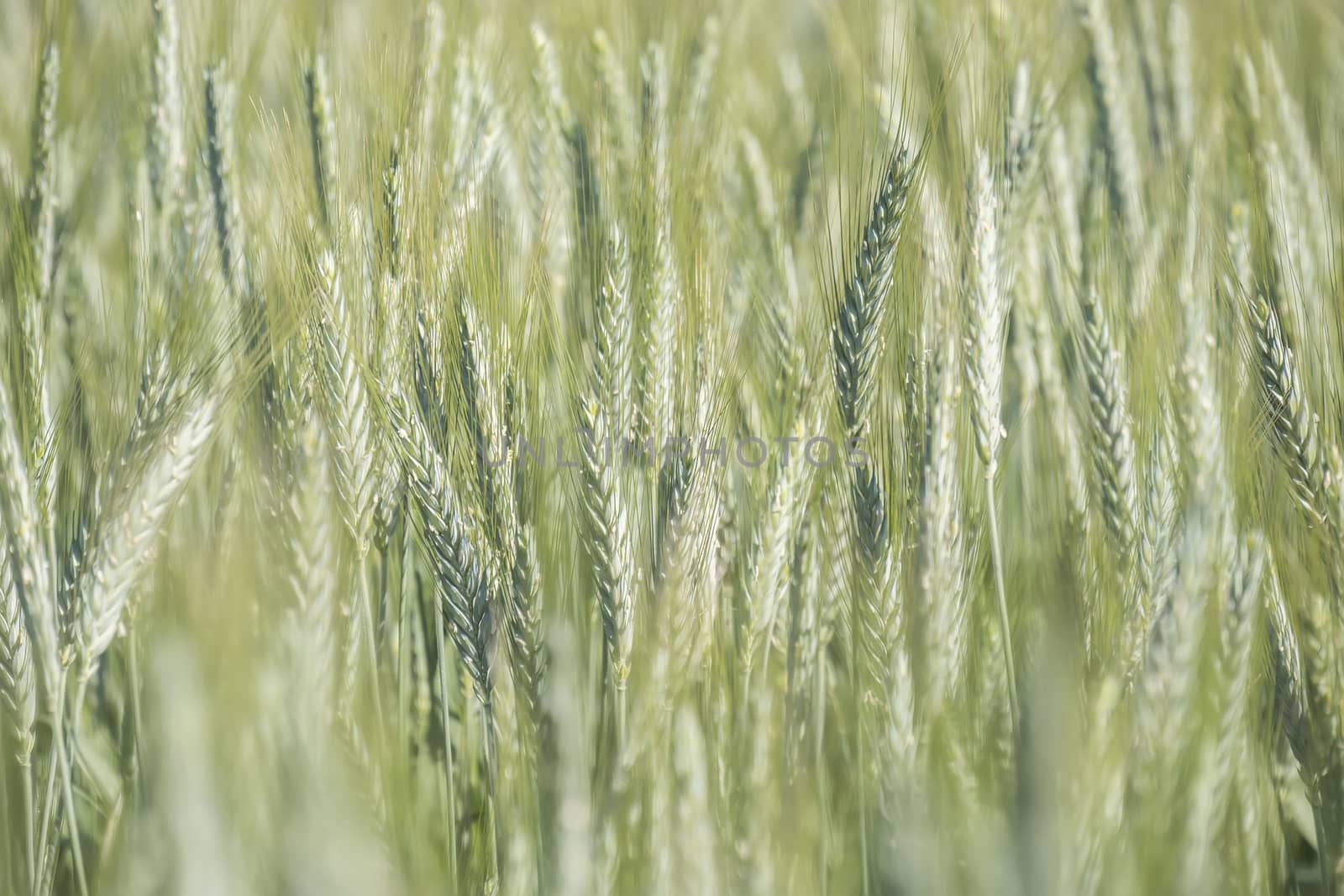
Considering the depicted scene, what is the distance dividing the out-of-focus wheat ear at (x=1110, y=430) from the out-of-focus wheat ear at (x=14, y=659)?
3.33 ft

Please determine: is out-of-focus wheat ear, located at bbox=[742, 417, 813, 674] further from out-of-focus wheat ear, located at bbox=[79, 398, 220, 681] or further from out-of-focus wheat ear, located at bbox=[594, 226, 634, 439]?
out-of-focus wheat ear, located at bbox=[79, 398, 220, 681]

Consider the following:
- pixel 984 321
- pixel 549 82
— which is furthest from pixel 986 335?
pixel 549 82

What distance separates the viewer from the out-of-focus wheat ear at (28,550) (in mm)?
758

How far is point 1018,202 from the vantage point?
1056 millimetres

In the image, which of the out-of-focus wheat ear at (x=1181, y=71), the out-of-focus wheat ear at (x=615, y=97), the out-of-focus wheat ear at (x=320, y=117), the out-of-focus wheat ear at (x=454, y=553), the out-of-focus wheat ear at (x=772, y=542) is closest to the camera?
the out-of-focus wheat ear at (x=454, y=553)

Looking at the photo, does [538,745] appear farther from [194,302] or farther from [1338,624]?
[1338,624]

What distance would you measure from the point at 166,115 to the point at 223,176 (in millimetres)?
139

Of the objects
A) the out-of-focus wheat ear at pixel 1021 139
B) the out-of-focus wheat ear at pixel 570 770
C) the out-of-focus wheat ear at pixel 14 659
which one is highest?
the out-of-focus wheat ear at pixel 1021 139

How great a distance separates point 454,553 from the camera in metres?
0.76

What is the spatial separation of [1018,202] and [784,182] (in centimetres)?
29

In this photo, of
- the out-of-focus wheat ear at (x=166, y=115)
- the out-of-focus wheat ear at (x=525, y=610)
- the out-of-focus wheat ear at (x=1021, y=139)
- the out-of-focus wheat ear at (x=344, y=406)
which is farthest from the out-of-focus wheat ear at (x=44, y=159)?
the out-of-focus wheat ear at (x=1021, y=139)

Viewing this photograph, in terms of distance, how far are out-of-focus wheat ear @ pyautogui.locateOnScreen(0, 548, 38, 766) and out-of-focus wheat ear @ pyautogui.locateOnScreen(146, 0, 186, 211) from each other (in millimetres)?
488

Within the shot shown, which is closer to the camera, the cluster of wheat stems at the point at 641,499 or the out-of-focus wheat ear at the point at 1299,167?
the cluster of wheat stems at the point at 641,499

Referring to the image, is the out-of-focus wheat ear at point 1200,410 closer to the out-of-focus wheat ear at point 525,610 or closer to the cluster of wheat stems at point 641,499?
the cluster of wheat stems at point 641,499
